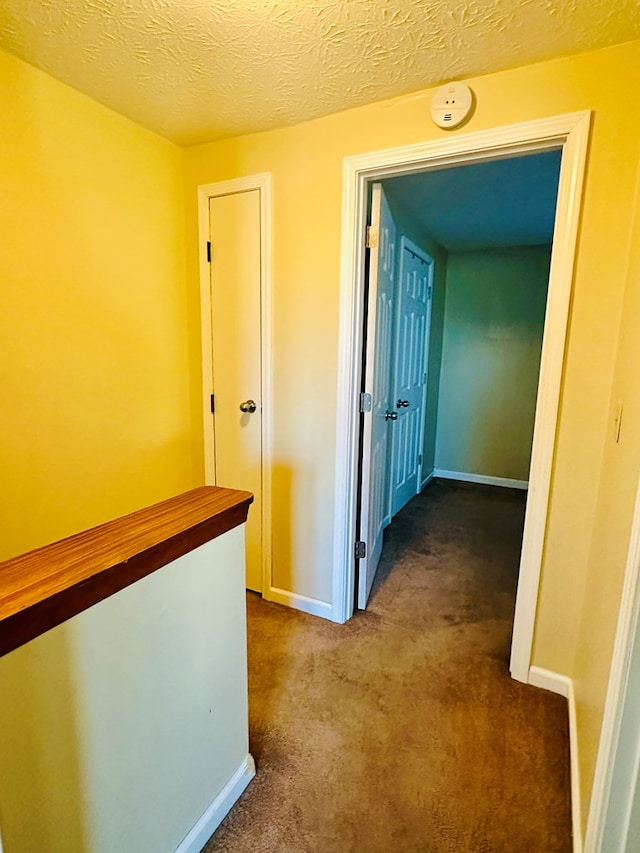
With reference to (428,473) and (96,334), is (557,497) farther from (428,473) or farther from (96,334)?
(428,473)

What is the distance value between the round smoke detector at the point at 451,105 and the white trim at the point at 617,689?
56.0 inches

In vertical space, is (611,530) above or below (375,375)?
below

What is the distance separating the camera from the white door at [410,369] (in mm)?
3049

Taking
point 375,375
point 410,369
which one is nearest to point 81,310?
point 375,375

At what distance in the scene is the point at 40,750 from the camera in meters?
0.70

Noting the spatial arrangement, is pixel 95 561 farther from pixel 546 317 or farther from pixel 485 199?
pixel 485 199

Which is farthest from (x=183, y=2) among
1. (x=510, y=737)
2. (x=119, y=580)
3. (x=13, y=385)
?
(x=510, y=737)

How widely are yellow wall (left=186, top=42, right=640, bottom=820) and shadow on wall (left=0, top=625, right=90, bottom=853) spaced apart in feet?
3.95

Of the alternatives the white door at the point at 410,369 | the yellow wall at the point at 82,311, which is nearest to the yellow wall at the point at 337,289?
the yellow wall at the point at 82,311

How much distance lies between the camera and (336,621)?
2.07 meters

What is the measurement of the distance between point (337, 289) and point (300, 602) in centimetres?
156

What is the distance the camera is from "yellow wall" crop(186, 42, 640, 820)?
1.36 meters

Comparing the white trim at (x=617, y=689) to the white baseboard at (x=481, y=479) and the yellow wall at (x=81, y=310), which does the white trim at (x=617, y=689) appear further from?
the white baseboard at (x=481, y=479)

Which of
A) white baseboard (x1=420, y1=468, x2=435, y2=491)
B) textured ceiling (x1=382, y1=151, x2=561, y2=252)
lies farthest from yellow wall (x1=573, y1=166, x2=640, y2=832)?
white baseboard (x1=420, y1=468, x2=435, y2=491)
